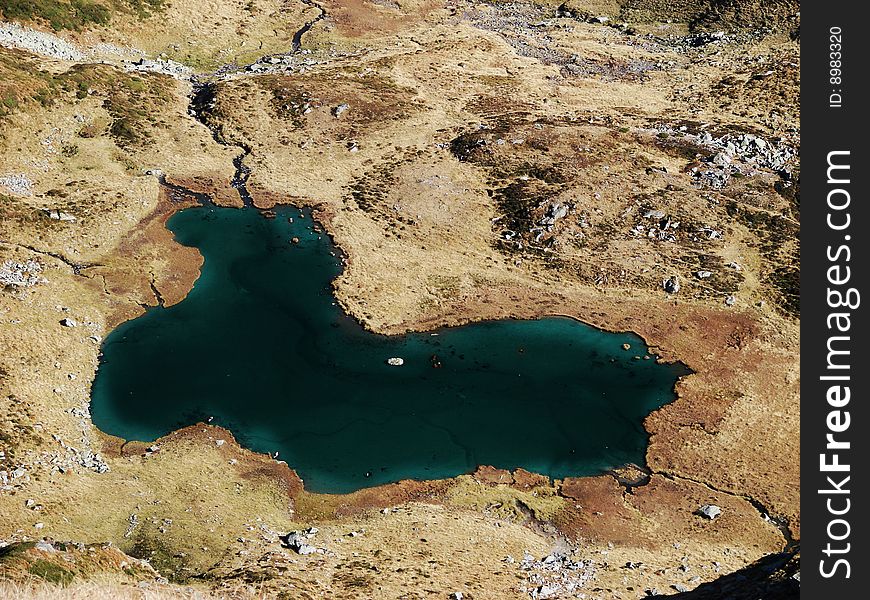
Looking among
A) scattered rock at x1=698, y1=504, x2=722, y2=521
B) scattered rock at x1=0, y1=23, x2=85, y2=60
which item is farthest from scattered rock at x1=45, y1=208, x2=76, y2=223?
A: scattered rock at x1=698, y1=504, x2=722, y2=521

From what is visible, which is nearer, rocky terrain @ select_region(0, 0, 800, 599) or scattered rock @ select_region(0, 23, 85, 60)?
rocky terrain @ select_region(0, 0, 800, 599)

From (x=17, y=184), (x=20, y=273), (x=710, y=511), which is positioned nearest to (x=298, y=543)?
(x=710, y=511)

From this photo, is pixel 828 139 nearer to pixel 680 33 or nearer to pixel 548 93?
pixel 548 93

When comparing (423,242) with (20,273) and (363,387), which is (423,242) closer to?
(363,387)

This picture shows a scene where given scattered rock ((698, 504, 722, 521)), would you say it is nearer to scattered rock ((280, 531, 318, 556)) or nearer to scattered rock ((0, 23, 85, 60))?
scattered rock ((280, 531, 318, 556))

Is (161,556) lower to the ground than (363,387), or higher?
lower

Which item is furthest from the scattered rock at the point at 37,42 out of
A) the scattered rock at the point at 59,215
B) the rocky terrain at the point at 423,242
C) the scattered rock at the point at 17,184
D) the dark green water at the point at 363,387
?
the dark green water at the point at 363,387

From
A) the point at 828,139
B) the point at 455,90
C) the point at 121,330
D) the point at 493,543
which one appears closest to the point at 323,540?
the point at 493,543

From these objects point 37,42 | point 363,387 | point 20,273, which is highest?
point 37,42
